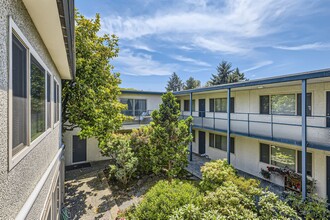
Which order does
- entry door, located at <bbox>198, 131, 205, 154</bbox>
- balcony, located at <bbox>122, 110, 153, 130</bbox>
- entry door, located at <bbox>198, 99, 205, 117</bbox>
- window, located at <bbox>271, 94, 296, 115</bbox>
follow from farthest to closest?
entry door, located at <bbox>198, 131, 205, 154</bbox>, entry door, located at <bbox>198, 99, 205, 117</bbox>, balcony, located at <bbox>122, 110, 153, 130</bbox>, window, located at <bbox>271, 94, 296, 115</bbox>

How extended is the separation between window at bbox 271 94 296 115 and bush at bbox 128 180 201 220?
7.58 metres

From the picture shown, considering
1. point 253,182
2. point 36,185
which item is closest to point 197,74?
point 253,182

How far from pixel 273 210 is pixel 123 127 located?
12401mm

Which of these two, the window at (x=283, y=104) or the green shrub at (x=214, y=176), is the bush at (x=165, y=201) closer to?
the green shrub at (x=214, y=176)

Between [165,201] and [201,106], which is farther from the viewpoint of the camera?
[201,106]

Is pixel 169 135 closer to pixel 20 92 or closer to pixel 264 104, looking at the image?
pixel 264 104

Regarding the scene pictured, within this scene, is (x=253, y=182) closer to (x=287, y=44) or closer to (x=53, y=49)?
(x=53, y=49)

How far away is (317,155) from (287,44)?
14.8 metres

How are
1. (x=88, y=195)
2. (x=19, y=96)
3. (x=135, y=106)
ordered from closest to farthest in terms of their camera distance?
(x=19, y=96), (x=88, y=195), (x=135, y=106)

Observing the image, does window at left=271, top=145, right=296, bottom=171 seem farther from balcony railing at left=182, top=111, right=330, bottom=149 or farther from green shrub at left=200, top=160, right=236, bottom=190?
green shrub at left=200, top=160, right=236, bottom=190

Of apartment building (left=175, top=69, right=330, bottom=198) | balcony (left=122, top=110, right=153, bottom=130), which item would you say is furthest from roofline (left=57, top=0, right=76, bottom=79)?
balcony (left=122, top=110, right=153, bottom=130)

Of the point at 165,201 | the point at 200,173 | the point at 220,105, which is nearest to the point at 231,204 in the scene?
the point at 165,201

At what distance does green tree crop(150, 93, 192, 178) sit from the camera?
933 centimetres

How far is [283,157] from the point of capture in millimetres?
10086
